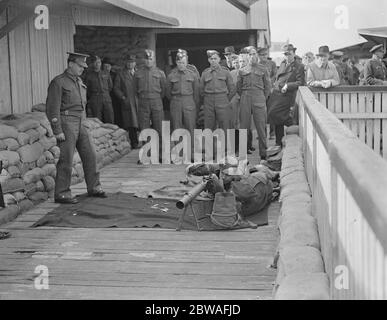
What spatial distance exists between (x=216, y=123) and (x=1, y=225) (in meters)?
5.30

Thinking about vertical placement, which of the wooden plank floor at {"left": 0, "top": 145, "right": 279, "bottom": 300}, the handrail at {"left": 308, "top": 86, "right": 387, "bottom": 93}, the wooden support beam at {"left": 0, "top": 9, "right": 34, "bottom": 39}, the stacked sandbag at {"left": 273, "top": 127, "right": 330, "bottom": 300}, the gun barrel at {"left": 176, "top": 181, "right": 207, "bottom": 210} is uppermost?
the wooden support beam at {"left": 0, "top": 9, "right": 34, "bottom": 39}

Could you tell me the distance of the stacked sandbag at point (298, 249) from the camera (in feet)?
10.4

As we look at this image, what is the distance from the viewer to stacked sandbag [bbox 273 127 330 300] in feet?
10.4

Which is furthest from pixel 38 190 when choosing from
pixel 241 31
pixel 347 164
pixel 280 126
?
pixel 241 31

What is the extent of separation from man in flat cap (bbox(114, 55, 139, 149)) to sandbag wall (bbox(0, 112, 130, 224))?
11.4 feet

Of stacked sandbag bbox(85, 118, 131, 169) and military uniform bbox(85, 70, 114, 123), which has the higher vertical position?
military uniform bbox(85, 70, 114, 123)

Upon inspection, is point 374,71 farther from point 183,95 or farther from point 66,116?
point 66,116

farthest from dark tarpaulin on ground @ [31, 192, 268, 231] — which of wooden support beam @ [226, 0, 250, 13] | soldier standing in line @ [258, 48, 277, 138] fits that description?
wooden support beam @ [226, 0, 250, 13]

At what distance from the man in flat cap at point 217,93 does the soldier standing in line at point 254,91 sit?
199 mm

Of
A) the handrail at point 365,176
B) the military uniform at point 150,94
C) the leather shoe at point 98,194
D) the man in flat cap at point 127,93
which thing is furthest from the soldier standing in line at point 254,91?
the handrail at point 365,176

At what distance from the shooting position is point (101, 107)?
42.1ft

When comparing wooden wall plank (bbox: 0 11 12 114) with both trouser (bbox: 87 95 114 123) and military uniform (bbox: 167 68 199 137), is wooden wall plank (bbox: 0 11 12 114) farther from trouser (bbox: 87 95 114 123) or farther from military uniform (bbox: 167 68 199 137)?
trouser (bbox: 87 95 114 123)

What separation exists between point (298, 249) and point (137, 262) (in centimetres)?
183
